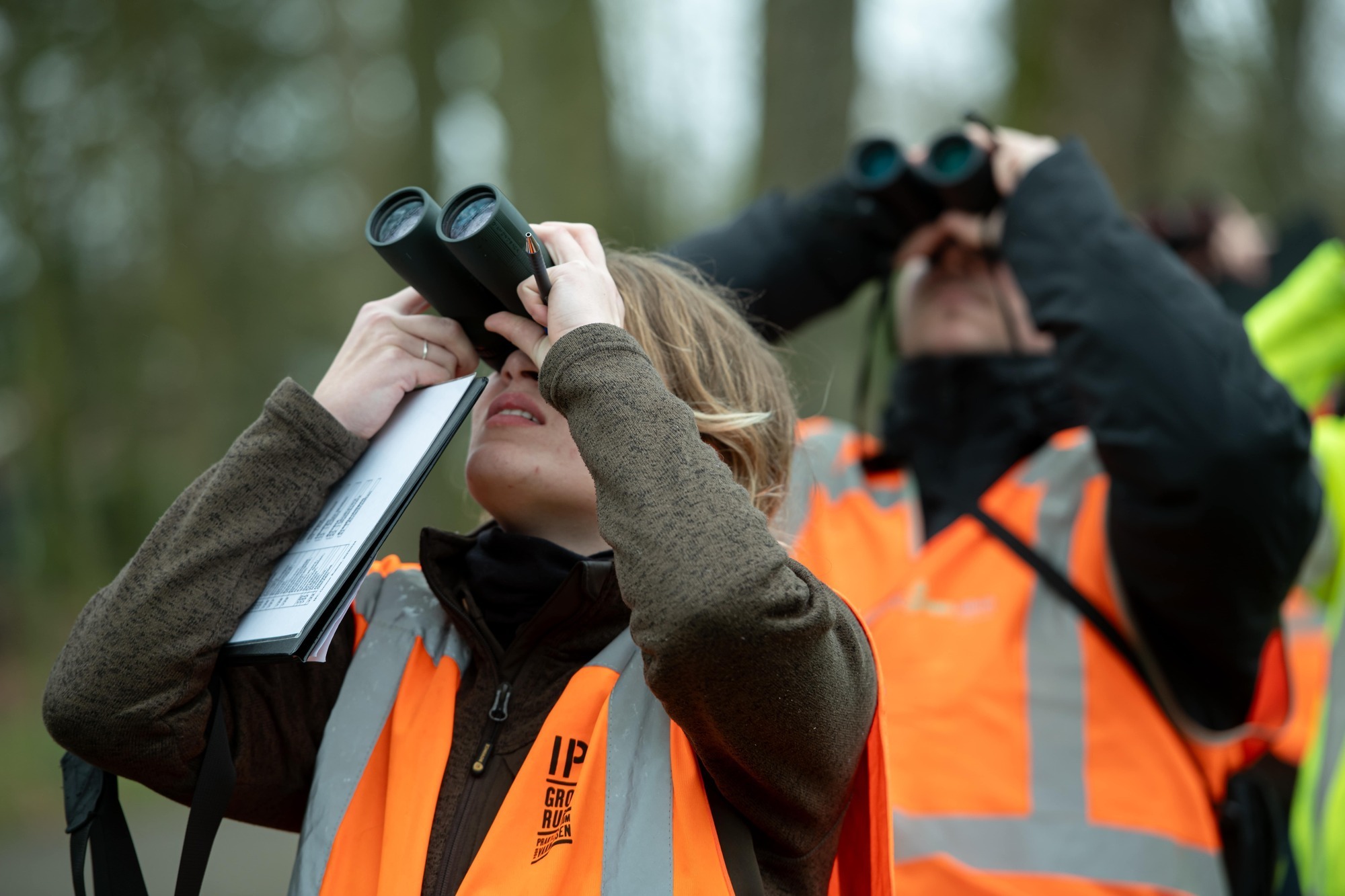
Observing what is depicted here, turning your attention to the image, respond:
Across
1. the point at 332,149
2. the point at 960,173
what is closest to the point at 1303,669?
the point at 960,173

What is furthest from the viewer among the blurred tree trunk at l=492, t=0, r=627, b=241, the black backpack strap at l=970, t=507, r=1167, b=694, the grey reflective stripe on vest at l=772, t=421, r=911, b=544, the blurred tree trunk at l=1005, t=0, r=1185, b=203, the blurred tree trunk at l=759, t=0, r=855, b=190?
the blurred tree trunk at l=492, t=0, r=627, b=241

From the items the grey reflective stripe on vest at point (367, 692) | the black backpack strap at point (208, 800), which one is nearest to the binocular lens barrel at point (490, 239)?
the grey reflective stripe on vest at point (367, 692)

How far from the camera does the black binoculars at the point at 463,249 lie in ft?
4.89

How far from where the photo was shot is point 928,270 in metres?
2.94

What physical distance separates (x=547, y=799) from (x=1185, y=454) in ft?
4.77

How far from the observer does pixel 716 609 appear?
1.25 m

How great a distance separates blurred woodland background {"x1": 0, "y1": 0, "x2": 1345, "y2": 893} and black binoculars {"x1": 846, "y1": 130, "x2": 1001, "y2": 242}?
77 centimetres

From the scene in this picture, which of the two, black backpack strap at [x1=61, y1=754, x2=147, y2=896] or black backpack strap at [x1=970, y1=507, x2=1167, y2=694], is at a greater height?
black backpack strap at [x1=61, y1=754, x2=147, y2=896]

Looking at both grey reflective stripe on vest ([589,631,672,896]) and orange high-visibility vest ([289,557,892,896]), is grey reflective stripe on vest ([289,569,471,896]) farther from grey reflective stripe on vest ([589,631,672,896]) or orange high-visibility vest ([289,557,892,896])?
grey reflective stripe on vest ([589,631,672,896])

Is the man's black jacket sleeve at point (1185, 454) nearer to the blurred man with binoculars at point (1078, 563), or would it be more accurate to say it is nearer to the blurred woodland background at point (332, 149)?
the blurred man with binoculars at point (1078, 563)

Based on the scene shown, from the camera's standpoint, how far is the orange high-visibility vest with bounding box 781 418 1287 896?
212 cm

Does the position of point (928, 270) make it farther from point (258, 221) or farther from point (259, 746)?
point (258, 221)

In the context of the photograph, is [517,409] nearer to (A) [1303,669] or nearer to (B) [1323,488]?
(B) [1323,488]

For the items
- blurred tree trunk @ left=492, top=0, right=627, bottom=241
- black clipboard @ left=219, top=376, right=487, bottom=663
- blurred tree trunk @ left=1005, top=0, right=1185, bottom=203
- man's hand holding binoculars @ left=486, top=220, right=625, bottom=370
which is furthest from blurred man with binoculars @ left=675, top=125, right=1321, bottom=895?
blurred tree trunk @ left=492, top=0, right=627, bottom=241
